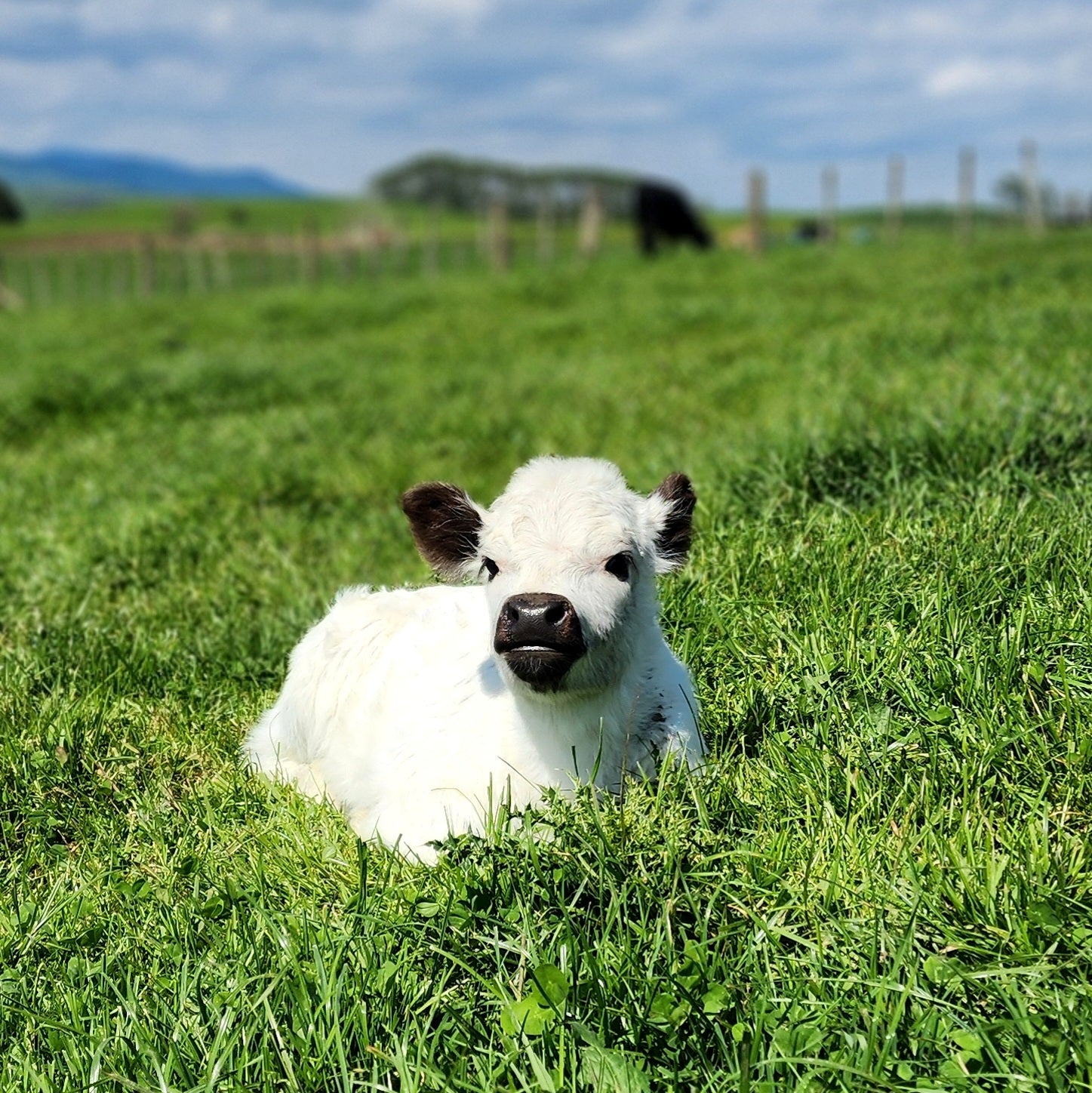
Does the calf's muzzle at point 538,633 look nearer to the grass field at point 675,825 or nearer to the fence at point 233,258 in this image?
the grass field at point 675,825

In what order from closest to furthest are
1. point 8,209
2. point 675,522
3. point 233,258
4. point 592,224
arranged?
point 675,522 < point 592,224 < point 233,258 < point 8,209

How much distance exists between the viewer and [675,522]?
3705 mm

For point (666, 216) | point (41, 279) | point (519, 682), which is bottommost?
point (519, 682)

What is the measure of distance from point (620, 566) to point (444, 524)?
713 mm

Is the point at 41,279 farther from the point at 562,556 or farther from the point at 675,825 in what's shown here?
the point at 675,825

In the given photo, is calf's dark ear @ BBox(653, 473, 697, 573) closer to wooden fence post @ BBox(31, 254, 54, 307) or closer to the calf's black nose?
the calf's black nose

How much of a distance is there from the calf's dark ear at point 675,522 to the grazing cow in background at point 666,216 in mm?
31230

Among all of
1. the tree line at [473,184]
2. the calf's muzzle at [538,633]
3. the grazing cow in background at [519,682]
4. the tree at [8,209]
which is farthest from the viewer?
the tree at [8,209]

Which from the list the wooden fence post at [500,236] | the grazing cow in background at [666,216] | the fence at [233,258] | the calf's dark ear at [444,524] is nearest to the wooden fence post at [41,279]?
the fence at [233,258]

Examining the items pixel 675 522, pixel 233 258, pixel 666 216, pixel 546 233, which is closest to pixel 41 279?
pixel 233 258

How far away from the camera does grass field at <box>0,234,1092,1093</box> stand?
2.43 metres

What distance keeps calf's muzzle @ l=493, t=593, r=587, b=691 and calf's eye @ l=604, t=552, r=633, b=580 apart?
0.31 m

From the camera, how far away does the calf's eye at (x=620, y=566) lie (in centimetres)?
335

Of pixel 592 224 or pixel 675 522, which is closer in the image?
pixel 675 522
